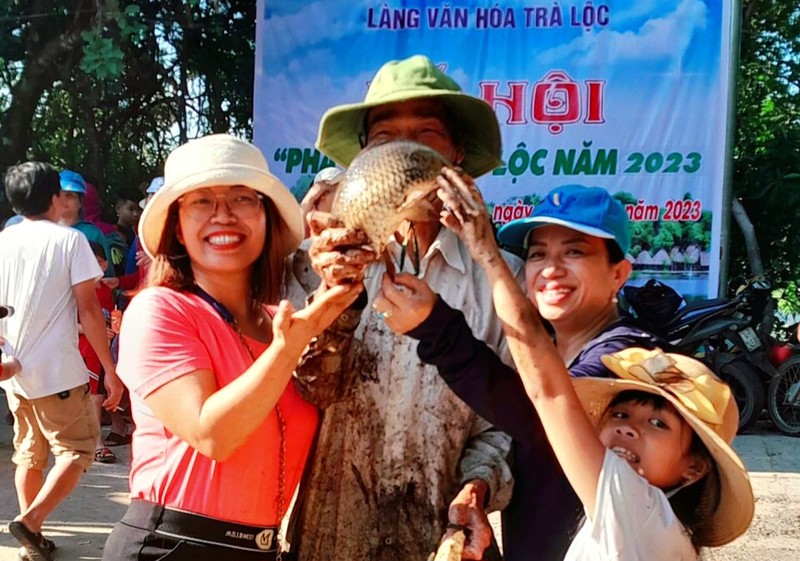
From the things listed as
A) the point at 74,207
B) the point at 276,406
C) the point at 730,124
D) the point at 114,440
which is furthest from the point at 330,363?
the point at 730,124

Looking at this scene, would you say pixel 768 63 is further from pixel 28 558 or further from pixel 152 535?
pixel 152 535

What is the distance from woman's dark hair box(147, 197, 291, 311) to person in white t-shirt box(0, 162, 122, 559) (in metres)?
2.80

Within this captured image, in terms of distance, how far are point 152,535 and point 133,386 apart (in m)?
0.32

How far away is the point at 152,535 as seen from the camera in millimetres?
1770

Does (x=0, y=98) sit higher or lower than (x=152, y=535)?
higher

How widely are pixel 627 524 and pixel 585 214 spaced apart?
0.64m

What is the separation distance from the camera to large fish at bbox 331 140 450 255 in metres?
1.64

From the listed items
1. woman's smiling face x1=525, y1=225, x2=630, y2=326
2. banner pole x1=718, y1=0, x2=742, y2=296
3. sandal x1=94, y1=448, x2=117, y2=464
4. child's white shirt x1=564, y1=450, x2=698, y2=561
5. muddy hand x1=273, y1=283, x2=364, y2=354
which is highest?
banner pole x1=718, y1=0, x2=742, y2=296

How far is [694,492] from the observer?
176cm

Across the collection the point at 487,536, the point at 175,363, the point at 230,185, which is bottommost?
the point at 487,536

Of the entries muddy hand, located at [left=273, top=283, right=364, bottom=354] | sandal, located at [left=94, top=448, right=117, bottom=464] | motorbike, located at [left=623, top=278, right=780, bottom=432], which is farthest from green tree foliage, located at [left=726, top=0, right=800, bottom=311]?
muddy hand, located at [left=273, top=283, right=364, bottom=354]

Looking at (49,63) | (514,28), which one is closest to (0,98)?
(49,63)

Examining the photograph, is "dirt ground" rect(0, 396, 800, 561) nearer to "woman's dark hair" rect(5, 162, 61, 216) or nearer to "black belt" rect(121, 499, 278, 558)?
"woman's dark hair" rect(5, 162, 61, 216)

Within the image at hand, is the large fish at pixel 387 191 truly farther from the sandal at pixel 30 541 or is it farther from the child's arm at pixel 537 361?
the sandal at pixel 30 541
